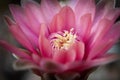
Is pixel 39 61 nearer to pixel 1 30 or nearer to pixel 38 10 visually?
pixel 38 10

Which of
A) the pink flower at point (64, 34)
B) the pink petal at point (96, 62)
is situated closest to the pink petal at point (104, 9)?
the pink flower at point (64, 34)

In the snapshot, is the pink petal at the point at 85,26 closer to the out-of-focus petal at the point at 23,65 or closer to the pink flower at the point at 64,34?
the pink flower at the point at 64,34

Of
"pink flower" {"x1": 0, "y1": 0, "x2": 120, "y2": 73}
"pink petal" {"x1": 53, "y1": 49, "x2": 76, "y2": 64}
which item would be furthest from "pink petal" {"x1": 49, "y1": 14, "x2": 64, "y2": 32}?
"pink petal" {"x1": 53, "y1": 49, "x2": 76, "y2": 64}

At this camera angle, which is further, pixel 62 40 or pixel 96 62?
pixel 62 40

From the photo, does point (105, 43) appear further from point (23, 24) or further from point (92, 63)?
point (23, 24)

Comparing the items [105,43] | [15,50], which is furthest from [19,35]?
[105,43]
